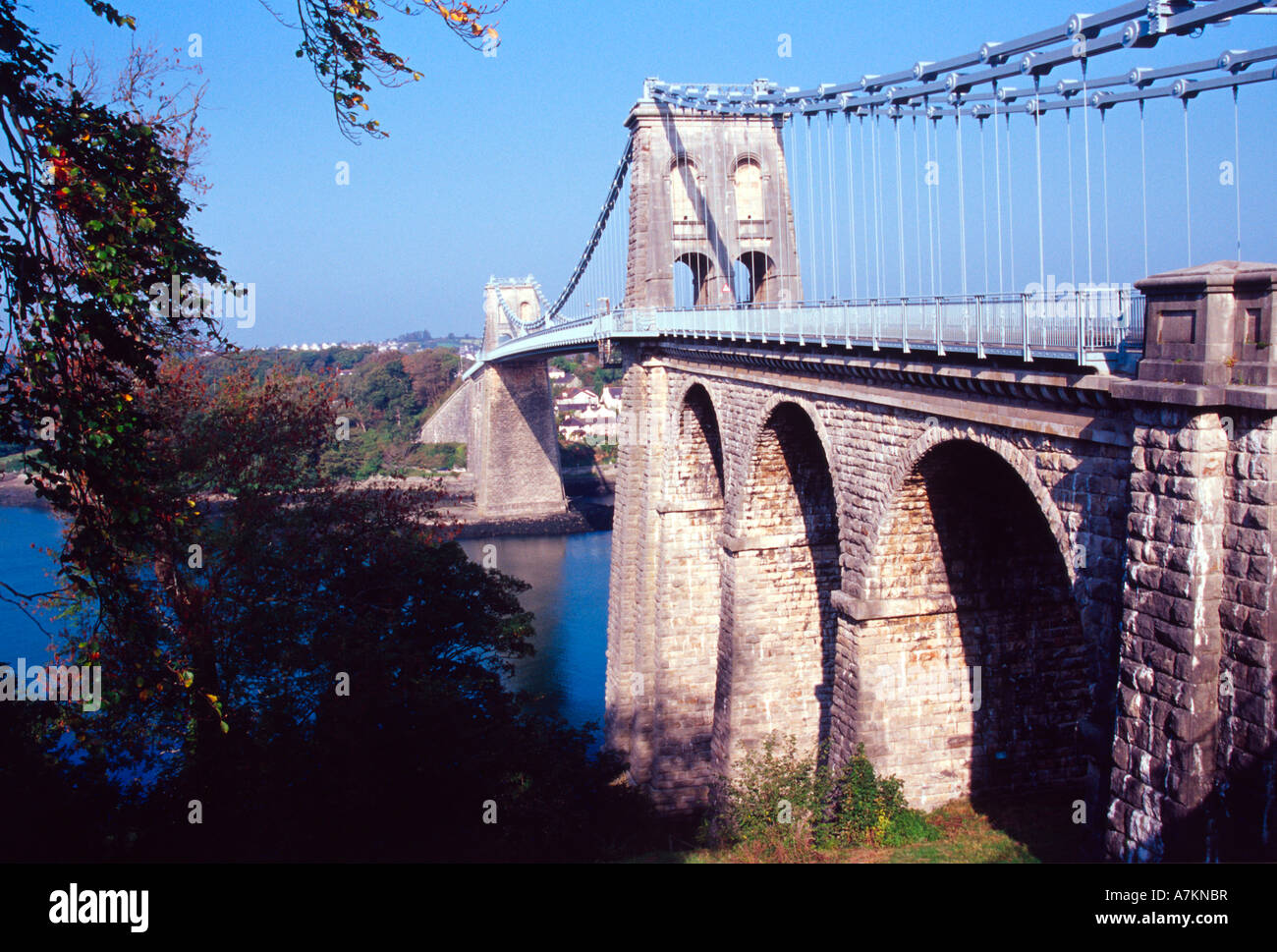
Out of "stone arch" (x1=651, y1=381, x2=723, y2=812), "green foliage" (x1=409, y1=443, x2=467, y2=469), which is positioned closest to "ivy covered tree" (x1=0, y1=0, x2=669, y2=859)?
"stone arch" (x1=651, y1=381, x2=723, y2=812)

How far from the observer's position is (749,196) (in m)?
20.1

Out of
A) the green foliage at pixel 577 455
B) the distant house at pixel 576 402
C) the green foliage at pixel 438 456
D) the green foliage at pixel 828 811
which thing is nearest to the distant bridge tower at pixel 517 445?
the green foliage at pixel 577 455

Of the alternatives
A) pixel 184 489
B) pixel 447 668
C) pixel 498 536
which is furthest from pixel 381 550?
pixel 498 536

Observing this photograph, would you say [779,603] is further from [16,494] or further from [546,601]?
[16,494]

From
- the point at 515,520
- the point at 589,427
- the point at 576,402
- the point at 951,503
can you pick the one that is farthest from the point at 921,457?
the point at 576,402

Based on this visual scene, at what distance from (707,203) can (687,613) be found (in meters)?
8.07

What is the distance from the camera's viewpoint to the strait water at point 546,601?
23875 millimetres

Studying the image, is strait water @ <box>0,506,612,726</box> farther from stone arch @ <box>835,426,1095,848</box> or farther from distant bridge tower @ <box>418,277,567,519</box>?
stone arch @ <box>835,426,1095,848</box>

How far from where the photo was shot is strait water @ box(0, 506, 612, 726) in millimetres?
23875

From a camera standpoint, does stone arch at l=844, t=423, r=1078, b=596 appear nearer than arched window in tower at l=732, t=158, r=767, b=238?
Yes

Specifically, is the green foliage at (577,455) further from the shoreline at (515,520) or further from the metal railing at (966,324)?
the metal railing at (966,324)

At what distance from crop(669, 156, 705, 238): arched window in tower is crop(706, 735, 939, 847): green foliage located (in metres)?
11.3

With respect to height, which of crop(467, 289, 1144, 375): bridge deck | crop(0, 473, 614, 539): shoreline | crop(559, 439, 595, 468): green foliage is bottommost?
crop(0, 473, 614, 539): shoreline

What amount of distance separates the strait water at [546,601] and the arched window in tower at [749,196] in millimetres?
8466
